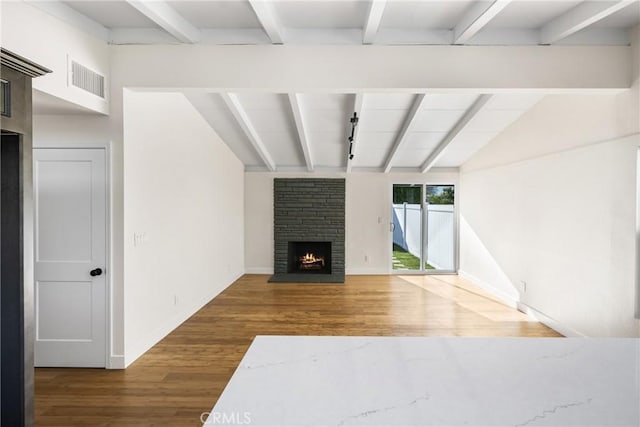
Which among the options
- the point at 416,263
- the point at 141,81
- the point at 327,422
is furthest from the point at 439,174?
the point at 327,422

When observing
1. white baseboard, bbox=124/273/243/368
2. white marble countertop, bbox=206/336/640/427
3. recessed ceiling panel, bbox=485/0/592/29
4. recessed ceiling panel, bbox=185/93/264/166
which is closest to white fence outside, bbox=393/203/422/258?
recessed ceiling panel, bbox=185/93/264/166

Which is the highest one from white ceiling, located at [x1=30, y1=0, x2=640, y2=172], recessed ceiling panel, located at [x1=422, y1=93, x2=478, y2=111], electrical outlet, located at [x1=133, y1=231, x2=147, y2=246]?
white ceiling, located at [x1=30, y1=0, x2=640, y2=172]

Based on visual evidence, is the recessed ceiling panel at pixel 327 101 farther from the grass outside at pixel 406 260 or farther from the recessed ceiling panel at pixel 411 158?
the grass outside at pixel 406 260

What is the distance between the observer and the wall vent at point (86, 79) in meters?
2.80

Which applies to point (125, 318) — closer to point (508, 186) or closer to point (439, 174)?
point (508, 186)

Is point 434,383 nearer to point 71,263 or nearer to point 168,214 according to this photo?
point 71,263

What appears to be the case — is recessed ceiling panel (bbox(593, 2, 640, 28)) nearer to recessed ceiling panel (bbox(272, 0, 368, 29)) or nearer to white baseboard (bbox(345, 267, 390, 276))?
recessed ceiling panel (bbox(272, 0, 368, 29))

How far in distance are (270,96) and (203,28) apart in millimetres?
1213

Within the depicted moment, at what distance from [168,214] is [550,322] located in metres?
4.55

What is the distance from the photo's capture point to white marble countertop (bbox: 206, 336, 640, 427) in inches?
32.0

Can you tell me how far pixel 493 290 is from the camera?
19.0 ft

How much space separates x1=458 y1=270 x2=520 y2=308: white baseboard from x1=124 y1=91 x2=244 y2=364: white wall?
440cm

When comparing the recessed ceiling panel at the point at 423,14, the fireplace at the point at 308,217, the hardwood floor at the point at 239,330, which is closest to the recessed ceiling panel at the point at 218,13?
the recessed ceiling panel at the point at 423,14

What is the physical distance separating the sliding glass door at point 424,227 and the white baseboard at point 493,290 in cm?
52
